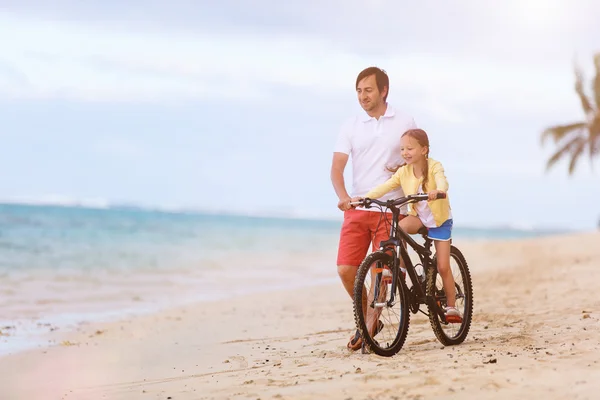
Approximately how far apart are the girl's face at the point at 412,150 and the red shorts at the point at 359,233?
0.55 metres

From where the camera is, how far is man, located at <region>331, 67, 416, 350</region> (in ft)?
17.8

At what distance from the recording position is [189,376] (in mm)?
5480

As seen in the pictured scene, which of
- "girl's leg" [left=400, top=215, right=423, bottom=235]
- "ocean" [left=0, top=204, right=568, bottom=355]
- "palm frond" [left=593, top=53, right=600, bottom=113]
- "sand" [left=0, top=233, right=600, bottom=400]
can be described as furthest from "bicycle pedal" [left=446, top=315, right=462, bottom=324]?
"palm frond" [left=593, top=53, right=600, bottom=113]

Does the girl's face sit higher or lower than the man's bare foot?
higher

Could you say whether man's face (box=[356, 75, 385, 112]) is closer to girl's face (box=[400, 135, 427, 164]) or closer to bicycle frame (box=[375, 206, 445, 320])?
girl's face (box=[400, 135, 427, 164])

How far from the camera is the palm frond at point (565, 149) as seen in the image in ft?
106

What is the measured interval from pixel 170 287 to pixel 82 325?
5.01 metres

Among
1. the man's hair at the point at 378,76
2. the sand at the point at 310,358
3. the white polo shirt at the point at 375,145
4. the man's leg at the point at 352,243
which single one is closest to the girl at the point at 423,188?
the white polo shirt at the point at 375,145

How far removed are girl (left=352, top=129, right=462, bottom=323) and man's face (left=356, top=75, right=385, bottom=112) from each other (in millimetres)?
421

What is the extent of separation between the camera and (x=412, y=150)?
511 centimetres

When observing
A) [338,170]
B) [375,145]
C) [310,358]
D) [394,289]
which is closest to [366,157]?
[375,145]

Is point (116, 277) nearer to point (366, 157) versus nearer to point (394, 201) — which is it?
point (366, 157)

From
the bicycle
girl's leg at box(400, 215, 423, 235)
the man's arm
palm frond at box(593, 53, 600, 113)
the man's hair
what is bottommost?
the bicycle

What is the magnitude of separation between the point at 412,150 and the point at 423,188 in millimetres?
286
